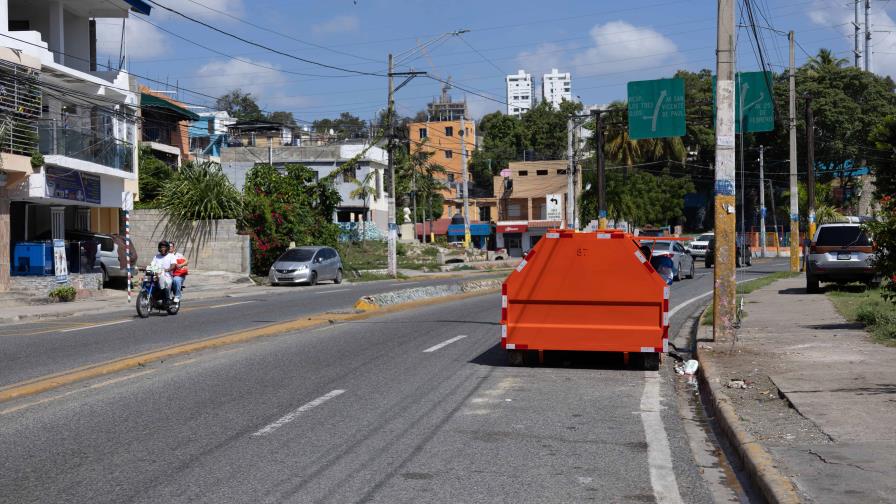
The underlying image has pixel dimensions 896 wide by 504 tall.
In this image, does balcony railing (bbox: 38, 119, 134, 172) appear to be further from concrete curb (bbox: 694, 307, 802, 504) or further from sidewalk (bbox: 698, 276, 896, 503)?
concrete curb (bbox: 694, 307, 802, 504)

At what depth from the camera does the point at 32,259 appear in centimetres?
3092

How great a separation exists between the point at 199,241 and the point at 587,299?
32775mm

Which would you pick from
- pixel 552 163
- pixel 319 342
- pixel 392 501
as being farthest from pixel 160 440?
pixel 552 163

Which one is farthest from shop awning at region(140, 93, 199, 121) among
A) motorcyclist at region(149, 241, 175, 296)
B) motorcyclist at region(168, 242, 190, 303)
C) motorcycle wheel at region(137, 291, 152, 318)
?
motorcycle wheel at region(137, 291, 152, 318)

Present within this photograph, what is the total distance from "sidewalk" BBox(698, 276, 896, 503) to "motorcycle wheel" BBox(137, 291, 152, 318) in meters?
12.0

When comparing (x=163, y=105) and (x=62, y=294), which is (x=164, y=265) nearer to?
(x=62, y=294)

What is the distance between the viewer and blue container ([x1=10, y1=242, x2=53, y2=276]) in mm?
30844

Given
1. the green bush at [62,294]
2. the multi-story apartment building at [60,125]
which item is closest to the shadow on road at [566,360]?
the green bush at [62,294]

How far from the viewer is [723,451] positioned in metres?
8.42

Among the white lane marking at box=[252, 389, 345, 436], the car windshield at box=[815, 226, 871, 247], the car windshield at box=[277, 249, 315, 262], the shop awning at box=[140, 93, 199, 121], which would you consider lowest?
the white lane marking at box=[252, 389, 345, 436]

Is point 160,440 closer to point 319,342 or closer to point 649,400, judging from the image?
point 649,400

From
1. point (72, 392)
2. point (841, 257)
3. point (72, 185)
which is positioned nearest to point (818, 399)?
point (72, 392)

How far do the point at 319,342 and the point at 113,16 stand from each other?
97.8ft

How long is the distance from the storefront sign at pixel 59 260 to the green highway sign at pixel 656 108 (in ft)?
64.9
